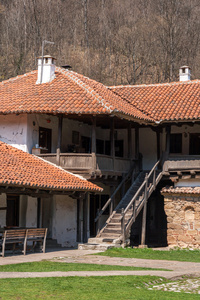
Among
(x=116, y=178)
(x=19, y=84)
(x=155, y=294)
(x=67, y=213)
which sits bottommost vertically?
(x=155, y=294)

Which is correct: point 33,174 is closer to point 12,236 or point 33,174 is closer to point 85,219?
point 12,236

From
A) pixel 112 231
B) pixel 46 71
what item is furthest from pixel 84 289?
→ pixel 46 71

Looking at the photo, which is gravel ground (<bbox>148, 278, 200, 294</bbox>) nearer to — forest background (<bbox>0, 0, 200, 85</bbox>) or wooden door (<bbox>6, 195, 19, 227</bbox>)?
wooden door (<bbox>6, 195, 19, 227</bbox>)

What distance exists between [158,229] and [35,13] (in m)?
29.1

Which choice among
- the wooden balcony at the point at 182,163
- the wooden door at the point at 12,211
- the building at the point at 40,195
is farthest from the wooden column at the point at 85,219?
the wooden balcony at the point at 182,163

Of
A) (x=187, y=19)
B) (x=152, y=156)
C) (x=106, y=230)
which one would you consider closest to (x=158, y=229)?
(x=152, y=156)

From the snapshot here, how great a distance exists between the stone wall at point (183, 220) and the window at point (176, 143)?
2.84m

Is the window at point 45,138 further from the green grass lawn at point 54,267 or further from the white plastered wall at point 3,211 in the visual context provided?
the green grass lawn at point 54,267

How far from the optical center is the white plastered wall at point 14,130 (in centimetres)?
2181

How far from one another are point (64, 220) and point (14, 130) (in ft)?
13.9

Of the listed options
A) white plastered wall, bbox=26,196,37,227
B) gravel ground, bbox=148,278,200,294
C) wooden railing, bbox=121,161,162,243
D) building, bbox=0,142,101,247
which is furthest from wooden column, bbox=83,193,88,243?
gravel ground, bbox=148,278,200,294

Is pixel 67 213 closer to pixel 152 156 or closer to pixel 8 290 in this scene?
pixel 152 156

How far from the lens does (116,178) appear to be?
22.5m

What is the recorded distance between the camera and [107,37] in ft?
161
